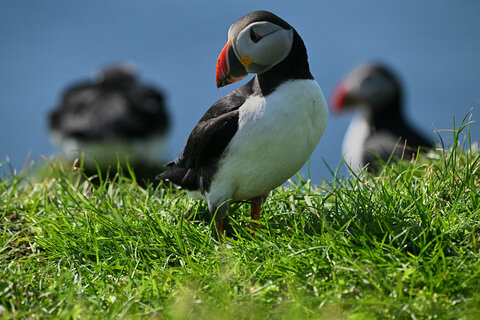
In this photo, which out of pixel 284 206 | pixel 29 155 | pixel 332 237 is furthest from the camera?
pixel 29 155

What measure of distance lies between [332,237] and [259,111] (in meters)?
0.84

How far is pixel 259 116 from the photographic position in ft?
11.4

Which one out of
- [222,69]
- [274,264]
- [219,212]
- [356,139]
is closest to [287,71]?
[222,69]

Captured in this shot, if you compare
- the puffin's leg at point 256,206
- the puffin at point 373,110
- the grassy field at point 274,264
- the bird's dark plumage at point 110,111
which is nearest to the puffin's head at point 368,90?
the puffin at point 373,110

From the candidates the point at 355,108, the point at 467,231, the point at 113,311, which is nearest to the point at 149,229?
the point at 113,311

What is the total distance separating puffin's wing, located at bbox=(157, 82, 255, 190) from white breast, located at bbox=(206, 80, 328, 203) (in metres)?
0.06

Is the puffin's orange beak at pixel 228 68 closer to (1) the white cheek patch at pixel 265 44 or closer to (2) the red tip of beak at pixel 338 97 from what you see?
(1) the white cheek patch at pixel 265 44

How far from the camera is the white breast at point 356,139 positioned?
8.22 meters

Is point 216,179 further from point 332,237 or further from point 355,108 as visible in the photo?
point 355,108

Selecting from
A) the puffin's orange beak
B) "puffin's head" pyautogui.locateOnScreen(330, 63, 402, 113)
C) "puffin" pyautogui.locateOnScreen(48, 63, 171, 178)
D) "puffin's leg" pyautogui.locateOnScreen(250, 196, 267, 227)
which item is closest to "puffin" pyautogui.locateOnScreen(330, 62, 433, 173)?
"puffin's head" pyautogui.locateOnScreen(330, 63, 402, 113)

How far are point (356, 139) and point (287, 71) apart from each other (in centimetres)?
542

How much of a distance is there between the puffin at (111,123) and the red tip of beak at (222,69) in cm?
660

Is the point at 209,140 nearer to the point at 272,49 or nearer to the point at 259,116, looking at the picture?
the point at 259,116

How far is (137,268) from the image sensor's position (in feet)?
11.4
